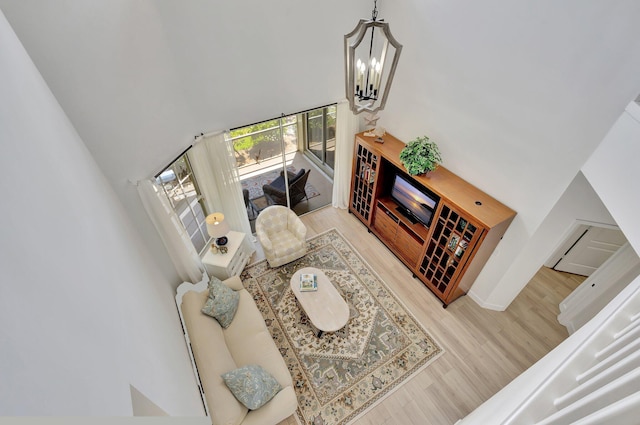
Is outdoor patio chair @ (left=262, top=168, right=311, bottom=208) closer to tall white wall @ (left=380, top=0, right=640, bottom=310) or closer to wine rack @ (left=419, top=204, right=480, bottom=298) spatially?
tall white wall @ (left=380, top=0, right=640, bottom=310)

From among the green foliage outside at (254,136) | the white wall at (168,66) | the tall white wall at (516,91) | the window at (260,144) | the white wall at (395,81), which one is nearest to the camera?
the white wall at (168,66)

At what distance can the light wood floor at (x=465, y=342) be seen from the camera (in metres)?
3.63

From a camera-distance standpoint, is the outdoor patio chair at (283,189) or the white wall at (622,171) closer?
the white wall at (622,171)

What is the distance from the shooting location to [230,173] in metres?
4.58

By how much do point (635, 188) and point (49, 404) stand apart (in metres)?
3.30

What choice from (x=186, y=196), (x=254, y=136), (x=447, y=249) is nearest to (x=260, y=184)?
(x=254, y=136)

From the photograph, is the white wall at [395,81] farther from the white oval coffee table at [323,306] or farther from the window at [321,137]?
the white oval coffee table at [323,306]

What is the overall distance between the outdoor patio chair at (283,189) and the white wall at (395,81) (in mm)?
1506

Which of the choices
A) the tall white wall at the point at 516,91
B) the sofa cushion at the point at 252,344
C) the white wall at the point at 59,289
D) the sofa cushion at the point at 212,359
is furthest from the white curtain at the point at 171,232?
the tall white wall at the point at 516,91

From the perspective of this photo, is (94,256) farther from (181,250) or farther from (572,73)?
(572,73)

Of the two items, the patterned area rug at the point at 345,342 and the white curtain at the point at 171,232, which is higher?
the white curtain at the point at 171,232

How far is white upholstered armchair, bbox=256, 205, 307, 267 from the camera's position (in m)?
5.01

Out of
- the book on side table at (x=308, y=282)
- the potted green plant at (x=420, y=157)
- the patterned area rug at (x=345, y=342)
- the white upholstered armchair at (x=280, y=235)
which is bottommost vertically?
the patterned area rug at (x=345, y=342)

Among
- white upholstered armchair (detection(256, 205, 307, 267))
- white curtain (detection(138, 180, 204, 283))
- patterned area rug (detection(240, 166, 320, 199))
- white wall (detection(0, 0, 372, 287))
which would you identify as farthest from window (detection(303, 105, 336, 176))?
white curtain (detection(138, 180, 204, 283))
